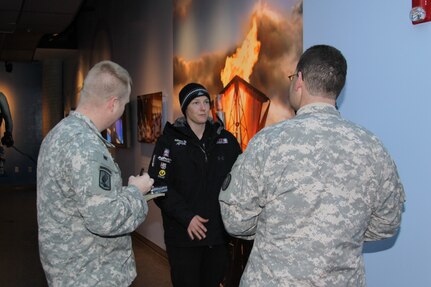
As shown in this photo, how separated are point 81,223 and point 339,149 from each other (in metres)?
0.96

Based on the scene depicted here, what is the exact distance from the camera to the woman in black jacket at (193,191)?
2.68 meters

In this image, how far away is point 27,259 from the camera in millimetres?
5426

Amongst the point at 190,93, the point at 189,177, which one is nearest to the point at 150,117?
the point at 190,93

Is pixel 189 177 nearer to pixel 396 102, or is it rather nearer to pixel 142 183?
pixel 142 183

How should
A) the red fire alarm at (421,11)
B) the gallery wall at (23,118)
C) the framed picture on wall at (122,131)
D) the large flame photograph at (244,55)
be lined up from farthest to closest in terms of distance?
1. the gallery wall at (23,118)
2. the framed picture on wall at (122,131)
3. the large flame photograph at (244,55)
4. the red fire alarm at (421,11)

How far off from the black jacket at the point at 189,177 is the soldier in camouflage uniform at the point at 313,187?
3.80 ft

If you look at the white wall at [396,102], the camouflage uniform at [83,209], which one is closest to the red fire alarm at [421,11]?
the white wall at [396,102]

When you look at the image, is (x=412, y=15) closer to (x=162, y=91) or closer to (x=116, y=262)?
(x=116, y=262)

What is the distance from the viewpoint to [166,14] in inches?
203

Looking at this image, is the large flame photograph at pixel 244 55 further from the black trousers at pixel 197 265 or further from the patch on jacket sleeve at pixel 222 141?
the black trousers at pixel 197 265

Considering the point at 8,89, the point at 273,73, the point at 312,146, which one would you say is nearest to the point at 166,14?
the point at 273,73

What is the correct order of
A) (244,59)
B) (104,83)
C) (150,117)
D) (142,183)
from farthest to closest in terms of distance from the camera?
1. (150,117)
2. (244,59)
3. (142,183)
4. (104,83)

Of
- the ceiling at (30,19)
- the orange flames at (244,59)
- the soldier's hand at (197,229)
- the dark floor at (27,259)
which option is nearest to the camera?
the soldier's hand at (197,229)

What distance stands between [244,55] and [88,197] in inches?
84.0
